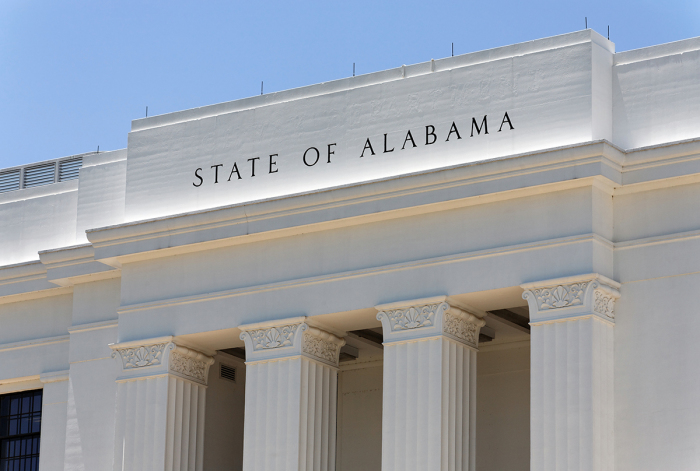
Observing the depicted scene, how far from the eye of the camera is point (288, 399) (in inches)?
1512

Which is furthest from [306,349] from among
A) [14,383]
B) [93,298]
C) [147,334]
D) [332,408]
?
[14,383]

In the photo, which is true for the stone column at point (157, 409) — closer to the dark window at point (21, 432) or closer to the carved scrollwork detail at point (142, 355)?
the carved scrollwork detail at point (142, 355)

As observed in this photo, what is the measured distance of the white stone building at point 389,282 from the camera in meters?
35.2

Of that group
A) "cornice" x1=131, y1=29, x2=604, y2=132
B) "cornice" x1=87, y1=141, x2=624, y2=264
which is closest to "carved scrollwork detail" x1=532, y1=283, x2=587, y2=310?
"cornice" x1=87, y1=141, x2=624, y2=264

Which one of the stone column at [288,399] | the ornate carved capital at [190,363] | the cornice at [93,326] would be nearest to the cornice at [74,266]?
the cornice at [93,326]

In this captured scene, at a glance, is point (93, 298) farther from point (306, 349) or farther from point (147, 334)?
point (306, 349)

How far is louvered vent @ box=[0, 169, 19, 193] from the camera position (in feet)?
155

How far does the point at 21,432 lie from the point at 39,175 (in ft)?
24.0

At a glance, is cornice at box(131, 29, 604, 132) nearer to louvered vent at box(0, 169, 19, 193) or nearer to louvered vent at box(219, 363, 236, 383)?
louvered vent at box(0, 169, 19, 193)

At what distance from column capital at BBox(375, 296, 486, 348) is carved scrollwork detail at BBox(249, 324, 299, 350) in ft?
7.73

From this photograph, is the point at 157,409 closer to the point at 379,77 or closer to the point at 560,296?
the point at 379,77

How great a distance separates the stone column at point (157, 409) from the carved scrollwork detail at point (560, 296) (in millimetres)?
9613

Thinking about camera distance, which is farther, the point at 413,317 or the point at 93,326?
the point at 93,326

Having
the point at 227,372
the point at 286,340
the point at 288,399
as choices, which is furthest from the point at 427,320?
the point at 227,372
